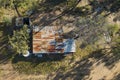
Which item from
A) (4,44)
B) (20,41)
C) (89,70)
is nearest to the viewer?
(20,41)

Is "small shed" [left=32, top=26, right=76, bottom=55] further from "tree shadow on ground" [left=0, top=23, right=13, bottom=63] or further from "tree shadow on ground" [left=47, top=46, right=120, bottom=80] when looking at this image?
"tree shadow on ground" [left=0, top=23, right=13, bottom=63]

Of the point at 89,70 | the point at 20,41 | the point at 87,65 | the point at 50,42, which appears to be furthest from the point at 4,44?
the point at 89,70

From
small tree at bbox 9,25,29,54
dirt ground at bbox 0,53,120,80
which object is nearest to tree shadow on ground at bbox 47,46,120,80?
dirt ground at bbox 0,53,120,80

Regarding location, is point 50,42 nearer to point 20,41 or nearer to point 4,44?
point 20,41

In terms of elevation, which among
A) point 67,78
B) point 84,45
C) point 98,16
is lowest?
point 67,78

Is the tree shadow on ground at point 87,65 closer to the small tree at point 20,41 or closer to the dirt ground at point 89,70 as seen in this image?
the dirt ground at point 89,70

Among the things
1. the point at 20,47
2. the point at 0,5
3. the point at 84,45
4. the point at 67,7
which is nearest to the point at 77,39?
the point at 84,45

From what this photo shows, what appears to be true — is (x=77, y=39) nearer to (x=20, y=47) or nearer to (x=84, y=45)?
(x=84, y=45)
